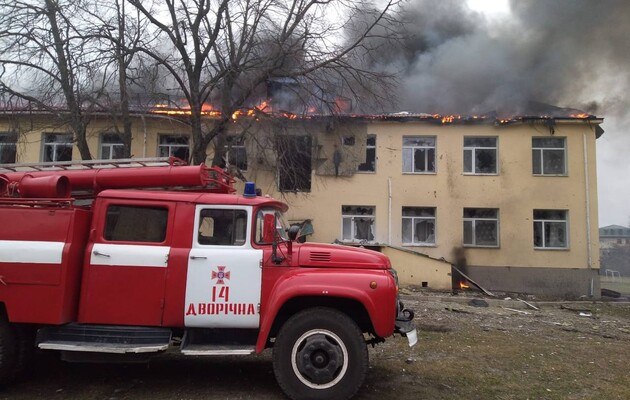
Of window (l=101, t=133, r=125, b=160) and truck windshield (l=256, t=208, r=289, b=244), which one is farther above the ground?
window (l=101, t=133, r=125, b=160)

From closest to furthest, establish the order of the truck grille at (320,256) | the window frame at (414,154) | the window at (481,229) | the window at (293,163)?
the truck grille at (320,256) < the window at (293,163) < the window at (481,229) < the window frame at (414,154)

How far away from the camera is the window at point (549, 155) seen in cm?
1898

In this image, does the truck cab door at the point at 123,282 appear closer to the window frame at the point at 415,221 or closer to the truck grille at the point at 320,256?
the truck grille at the point at 320,256

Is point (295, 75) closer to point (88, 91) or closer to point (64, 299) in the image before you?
point (88, 91)

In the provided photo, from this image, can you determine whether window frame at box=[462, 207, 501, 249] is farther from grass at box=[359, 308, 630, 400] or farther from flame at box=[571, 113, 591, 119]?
grass at box=[359, 308, 630, 400]

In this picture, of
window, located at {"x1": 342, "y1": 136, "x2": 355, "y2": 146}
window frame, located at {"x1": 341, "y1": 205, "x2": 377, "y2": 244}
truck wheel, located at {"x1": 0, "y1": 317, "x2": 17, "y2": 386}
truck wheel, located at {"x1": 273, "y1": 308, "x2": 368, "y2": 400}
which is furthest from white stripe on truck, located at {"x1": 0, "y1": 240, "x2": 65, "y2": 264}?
window, located at {"x1": 342, "y1": 136, "x2": 355, "y2": 146}

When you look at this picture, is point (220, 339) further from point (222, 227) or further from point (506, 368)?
point (506, 368)

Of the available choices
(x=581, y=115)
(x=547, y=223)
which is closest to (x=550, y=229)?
(x=547, y=223)

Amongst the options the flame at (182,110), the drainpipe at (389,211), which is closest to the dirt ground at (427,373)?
the flame at (182,110)

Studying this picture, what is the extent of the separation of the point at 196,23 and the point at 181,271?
9702 millimetres

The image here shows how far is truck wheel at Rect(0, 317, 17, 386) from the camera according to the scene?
507cm

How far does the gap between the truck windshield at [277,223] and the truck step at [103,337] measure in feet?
4.76

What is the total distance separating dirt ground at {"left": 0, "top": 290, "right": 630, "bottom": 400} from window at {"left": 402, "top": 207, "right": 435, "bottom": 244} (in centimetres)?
947

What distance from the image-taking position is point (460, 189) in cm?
1870
